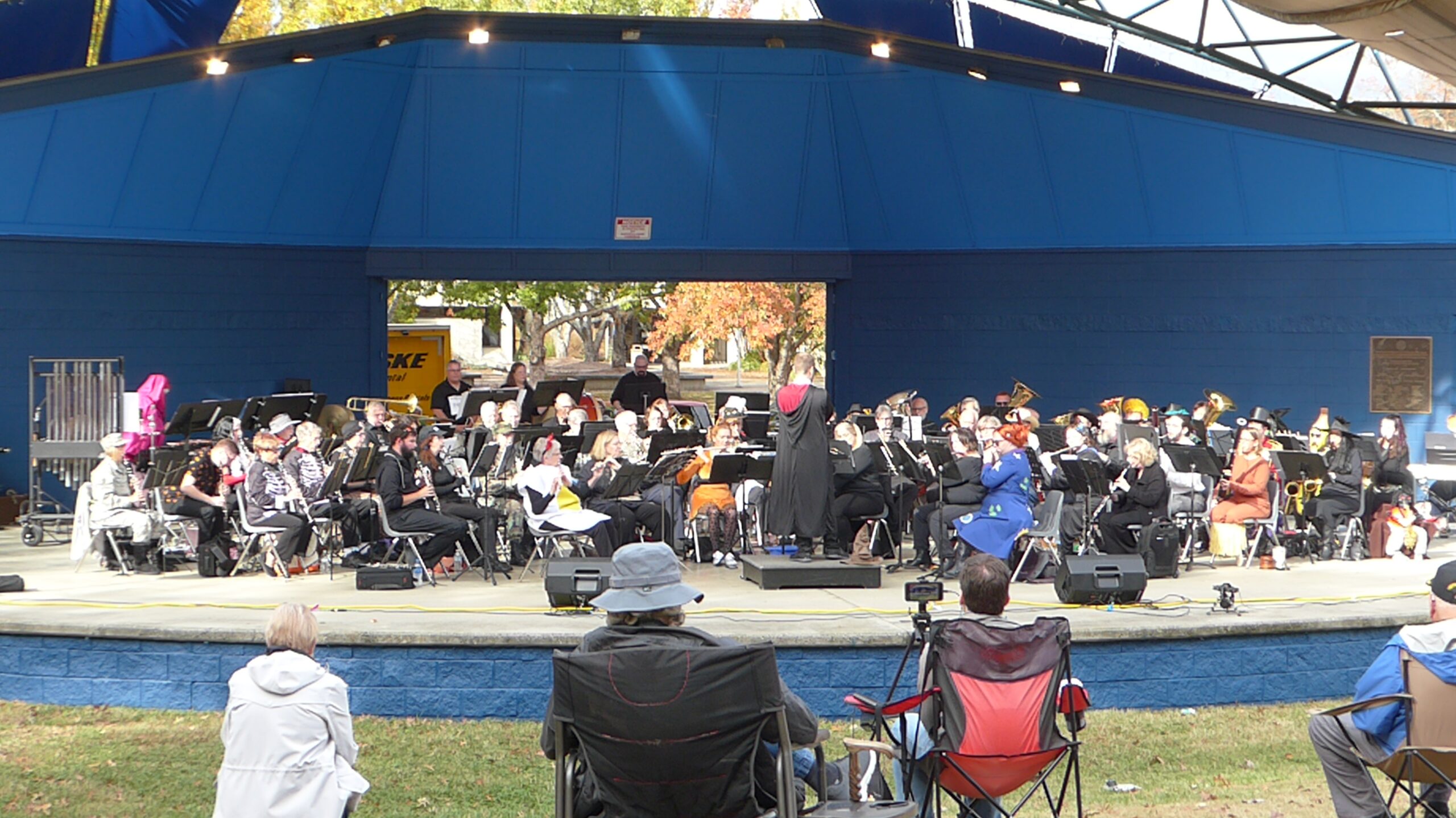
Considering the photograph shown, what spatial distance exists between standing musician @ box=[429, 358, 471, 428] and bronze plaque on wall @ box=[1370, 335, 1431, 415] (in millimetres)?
12478

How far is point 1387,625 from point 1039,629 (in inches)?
218

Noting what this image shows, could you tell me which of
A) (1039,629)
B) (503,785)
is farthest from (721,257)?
(1039,629)

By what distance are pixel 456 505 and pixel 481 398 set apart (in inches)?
180

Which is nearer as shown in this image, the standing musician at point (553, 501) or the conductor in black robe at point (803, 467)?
the conductor in black robe at point (803, 467)

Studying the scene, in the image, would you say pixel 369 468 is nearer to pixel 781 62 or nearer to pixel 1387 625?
pixel 1387 625

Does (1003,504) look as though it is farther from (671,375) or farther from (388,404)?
(671,375)

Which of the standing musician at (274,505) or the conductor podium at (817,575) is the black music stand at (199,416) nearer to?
the standing musician at (274,505)

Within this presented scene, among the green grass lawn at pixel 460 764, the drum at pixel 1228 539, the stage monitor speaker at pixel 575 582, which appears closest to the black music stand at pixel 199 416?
the green grass lawn at pixel 460 764

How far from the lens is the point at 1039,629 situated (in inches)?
280

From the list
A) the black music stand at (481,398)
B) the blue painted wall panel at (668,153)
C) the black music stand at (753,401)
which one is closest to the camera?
the black music stand at (481,398)

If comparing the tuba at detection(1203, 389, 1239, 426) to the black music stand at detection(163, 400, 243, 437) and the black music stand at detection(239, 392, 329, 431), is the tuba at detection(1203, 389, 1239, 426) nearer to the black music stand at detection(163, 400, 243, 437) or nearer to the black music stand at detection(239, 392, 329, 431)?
the black music stand at detection(239, 392, 329, 431)

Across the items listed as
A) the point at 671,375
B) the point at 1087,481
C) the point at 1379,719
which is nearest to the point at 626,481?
the point at 1087,481

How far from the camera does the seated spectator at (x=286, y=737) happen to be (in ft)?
20.2

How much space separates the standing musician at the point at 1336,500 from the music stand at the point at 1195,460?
1.28m
